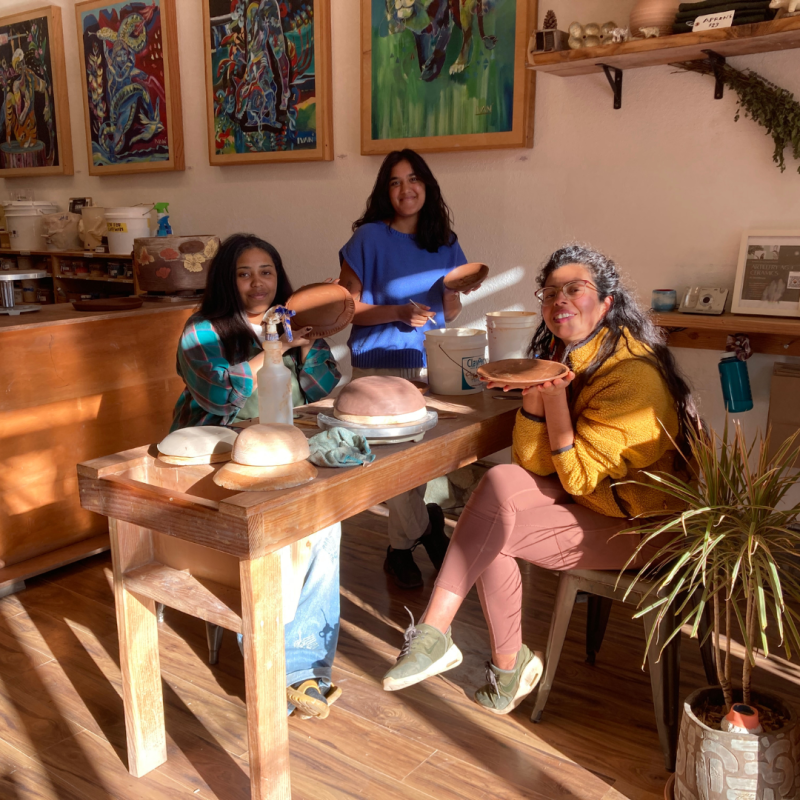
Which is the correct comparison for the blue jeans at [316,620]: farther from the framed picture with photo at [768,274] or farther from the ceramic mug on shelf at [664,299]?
the framed picture with photo at [768,274]

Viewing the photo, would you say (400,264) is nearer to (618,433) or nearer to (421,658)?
(618,433)

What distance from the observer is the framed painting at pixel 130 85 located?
438 cm

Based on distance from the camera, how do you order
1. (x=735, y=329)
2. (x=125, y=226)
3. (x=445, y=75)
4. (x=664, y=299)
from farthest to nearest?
(x=125, y=226)
(x=445, y=75)
(x=664, y=299)
(x=735, y=329)

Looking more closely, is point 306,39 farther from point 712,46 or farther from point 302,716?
point 302,716

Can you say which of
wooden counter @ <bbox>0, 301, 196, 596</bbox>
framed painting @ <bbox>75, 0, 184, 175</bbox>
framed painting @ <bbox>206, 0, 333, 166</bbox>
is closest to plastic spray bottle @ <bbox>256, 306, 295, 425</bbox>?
wooden counter @ <bbox>0, 301, 196, 596</bbox>

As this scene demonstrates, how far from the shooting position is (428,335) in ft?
7.36

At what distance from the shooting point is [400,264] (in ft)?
8.89

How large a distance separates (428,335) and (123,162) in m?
3.24

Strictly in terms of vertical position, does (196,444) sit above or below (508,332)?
below

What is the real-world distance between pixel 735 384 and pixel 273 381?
179 cm

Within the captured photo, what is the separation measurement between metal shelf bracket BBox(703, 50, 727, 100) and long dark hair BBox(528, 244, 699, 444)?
3.78 ft

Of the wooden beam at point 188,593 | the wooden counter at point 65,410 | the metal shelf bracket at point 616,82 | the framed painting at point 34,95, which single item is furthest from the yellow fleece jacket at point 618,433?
the framed painting at point 34,95

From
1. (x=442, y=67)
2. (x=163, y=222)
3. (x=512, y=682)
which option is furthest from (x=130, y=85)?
(x=512, y=682)

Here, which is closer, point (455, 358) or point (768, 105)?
point (455, 358)
